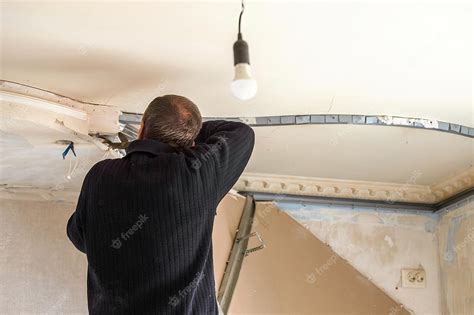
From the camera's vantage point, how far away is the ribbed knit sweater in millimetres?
1161

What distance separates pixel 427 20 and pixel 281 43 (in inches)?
14.5

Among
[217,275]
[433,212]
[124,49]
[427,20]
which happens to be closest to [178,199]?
[124,49]

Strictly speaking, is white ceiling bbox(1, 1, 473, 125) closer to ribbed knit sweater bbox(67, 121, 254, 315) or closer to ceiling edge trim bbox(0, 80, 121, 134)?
ceiling edge trim bbox(0, 80, 121, 134)

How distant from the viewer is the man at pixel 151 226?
3.81 feet

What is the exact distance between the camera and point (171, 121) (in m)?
1.26

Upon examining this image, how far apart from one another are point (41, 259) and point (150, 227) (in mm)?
1361

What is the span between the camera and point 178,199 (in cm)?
116

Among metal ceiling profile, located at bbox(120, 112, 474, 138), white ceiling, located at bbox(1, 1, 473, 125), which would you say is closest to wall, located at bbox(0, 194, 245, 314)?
metal ceiling profile, located at bbox(120, 112, 474, 138)

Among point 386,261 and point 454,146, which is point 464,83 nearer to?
point 454,146

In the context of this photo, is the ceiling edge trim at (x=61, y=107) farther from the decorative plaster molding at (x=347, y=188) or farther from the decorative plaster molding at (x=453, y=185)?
the decorative plaster molding at (x=453, y=185)

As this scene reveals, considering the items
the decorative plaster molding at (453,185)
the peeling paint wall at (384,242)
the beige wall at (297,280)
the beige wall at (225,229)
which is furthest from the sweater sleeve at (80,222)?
the decorative plaster molding at (453,185)

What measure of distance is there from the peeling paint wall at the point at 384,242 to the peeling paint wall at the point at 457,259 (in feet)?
0.16

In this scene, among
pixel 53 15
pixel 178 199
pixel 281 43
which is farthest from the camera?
pixel 281 43

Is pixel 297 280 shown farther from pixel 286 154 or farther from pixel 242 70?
pixel 242 70
